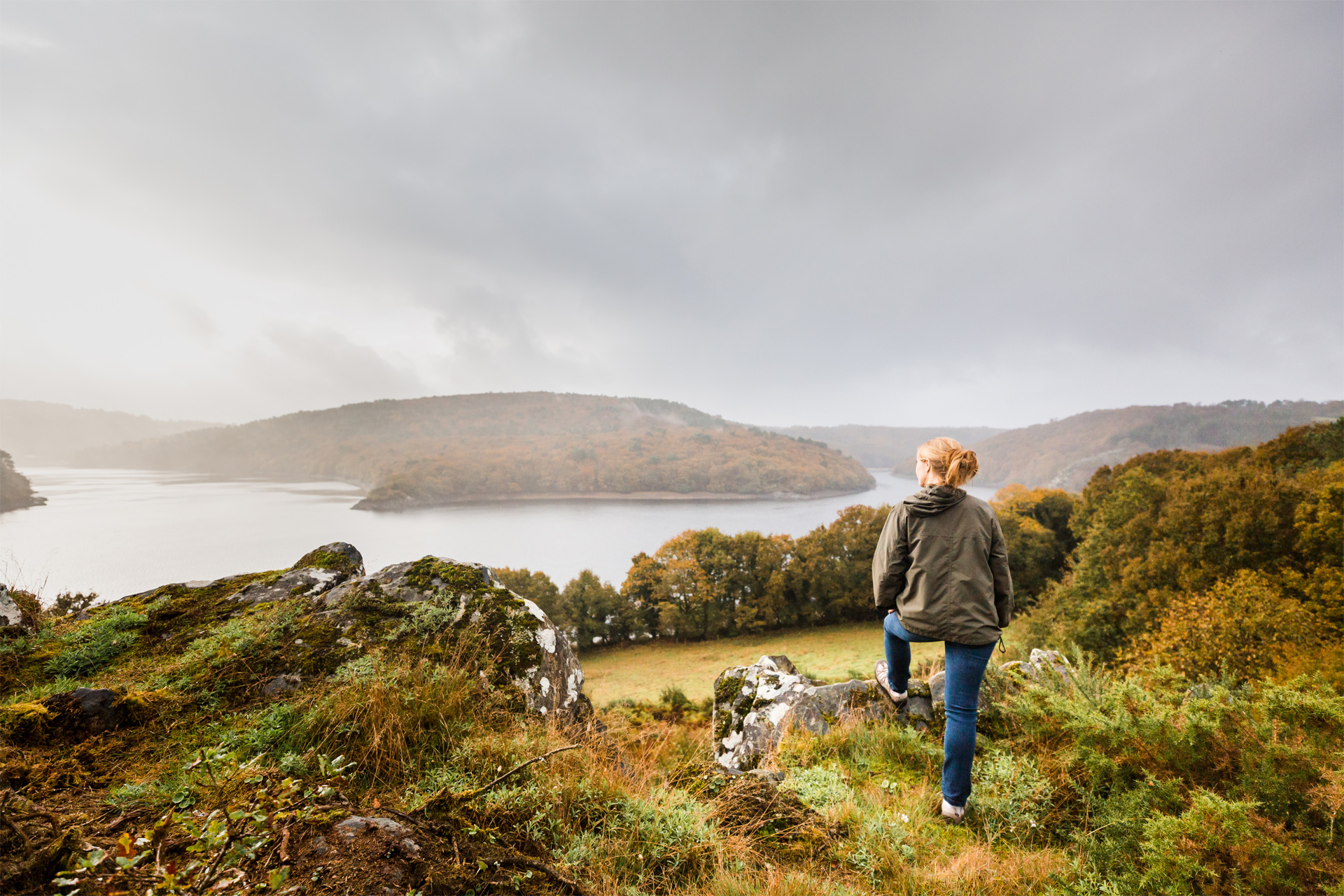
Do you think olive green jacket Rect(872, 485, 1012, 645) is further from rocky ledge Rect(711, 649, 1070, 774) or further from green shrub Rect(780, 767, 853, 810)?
rocky ledge Rect(711, 649, 1070, 774)

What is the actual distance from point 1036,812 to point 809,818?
1810mm

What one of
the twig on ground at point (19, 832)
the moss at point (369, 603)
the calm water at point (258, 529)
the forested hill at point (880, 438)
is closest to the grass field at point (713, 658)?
the calm water at point (258, 529)

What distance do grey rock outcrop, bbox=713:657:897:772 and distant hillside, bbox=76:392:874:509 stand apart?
180 feet

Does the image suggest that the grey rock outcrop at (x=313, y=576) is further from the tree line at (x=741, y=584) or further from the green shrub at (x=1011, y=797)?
the tree line at (x=741, y=584)

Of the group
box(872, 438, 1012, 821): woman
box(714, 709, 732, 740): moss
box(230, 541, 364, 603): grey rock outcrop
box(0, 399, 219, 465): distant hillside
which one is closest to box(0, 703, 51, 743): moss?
box(230, 541, 364, 603): grey rock outcrop

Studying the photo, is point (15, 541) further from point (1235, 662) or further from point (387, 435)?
point (387, 435)

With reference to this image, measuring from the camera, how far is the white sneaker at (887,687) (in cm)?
462

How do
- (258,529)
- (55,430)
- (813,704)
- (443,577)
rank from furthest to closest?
(258,529) < (55,430) < (813,704) < (443,577)

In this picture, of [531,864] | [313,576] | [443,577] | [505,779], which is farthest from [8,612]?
[531,864]

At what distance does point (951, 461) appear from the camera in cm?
354

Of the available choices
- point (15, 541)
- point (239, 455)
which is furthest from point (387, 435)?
point (15, 541)

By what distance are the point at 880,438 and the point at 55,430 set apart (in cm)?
15951

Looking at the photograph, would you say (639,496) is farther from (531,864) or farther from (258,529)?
(531,864)

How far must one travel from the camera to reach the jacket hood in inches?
133
